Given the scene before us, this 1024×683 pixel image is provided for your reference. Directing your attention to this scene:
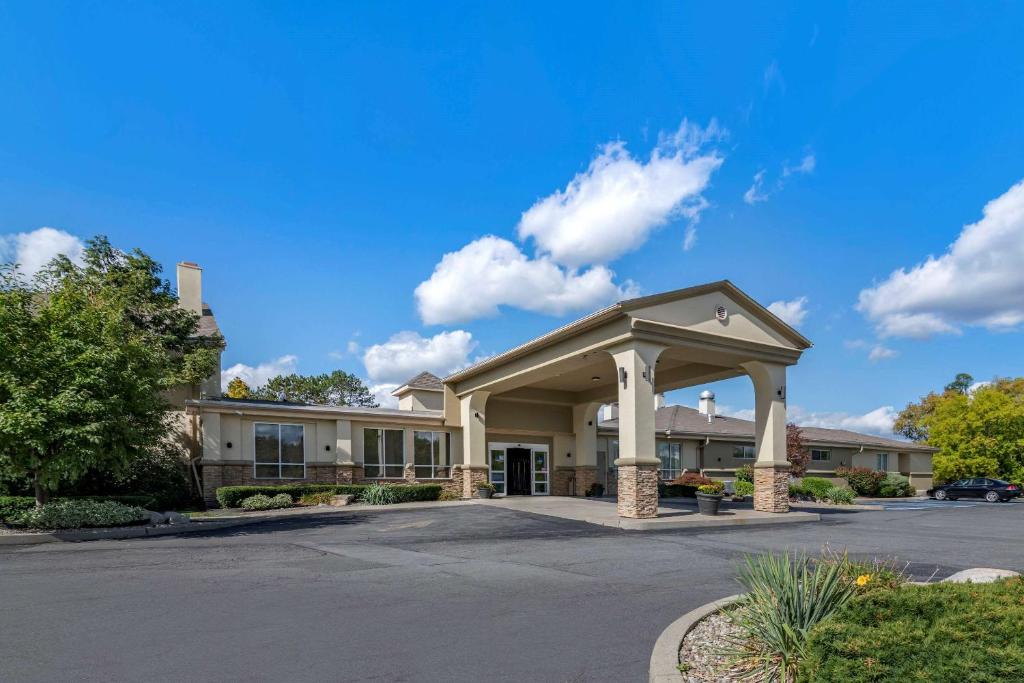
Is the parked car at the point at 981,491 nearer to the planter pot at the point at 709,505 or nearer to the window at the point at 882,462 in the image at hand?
the window at the point at 882,462

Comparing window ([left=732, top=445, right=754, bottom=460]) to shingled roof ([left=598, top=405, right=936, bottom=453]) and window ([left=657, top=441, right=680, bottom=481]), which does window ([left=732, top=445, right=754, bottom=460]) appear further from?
window ([left=657, top=441, right=680, bottom=481])

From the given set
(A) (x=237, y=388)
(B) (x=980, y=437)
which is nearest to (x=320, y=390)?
(A) (x=237, y=388)

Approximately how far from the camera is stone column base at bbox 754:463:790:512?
19.0 meters

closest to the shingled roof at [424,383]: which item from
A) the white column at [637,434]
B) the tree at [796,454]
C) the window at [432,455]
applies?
the window at [432,455]

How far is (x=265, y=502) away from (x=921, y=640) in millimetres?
18324

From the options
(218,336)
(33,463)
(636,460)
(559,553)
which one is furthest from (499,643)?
(218,336)

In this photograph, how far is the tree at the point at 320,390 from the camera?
58000 millimetres

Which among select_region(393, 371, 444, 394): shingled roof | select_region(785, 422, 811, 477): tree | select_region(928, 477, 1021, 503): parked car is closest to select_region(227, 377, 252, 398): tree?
select_region(393, 371, 444, 394): shingled roof

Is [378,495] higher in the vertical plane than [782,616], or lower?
lower

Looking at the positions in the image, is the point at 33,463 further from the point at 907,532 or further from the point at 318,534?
the point at 907,532

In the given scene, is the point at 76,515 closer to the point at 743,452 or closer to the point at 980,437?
the point at 743,452

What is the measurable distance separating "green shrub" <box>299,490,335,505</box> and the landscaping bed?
664 inches

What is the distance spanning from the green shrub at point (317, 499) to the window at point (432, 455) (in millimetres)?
4435

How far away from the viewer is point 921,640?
4008mm
